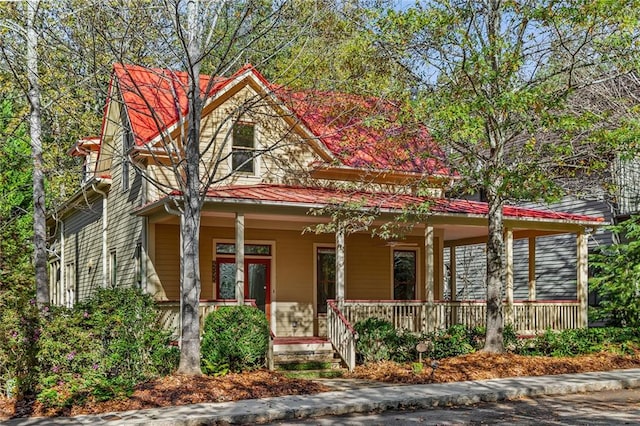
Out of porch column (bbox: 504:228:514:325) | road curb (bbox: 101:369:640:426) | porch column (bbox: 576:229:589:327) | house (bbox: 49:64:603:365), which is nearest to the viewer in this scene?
road curb (bbox: 101:369:640:426)

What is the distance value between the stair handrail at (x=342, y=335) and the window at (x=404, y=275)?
4.47m

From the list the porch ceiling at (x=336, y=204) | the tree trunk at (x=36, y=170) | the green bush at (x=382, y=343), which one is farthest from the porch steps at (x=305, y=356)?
the tree trunk at (x=36, y=170)

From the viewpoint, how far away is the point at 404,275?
21.3 metres

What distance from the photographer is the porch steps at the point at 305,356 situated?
16.0m

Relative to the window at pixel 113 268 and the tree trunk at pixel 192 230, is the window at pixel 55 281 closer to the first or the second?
the window at pixel 113 268

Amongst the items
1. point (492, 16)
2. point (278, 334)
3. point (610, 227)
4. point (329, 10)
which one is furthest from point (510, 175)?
point (278, 334)

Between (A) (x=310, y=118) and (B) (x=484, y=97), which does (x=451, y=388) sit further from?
(A) (x=310, y=118)

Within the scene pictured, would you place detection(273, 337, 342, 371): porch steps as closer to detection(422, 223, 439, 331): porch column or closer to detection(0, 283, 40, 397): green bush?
detection(422, 223, 439, 331): porch column

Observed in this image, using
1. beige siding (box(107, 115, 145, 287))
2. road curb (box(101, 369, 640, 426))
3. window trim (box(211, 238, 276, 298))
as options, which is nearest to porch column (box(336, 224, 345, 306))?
window trim (box(211, 238, 276, 298))

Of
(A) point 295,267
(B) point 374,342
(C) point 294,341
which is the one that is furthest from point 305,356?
(A) point 295,267

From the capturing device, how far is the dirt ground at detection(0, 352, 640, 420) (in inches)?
425

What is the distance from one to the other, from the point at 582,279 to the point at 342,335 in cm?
720

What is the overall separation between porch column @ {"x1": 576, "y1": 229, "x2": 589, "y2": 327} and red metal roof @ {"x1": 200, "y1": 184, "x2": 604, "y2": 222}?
0.68 m

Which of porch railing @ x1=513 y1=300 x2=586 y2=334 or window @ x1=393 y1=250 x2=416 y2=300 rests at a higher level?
window @ x1=393 y1=250 x2=416 y2=300
